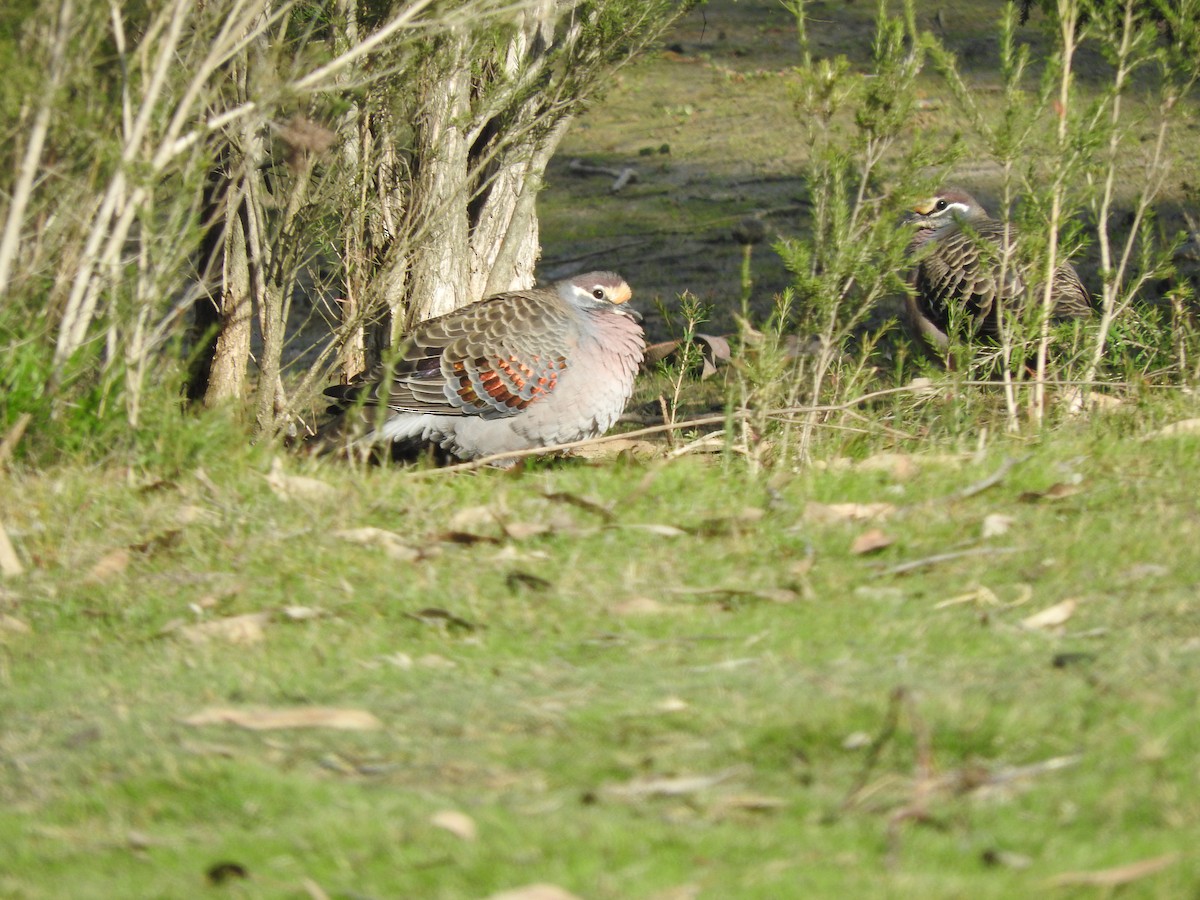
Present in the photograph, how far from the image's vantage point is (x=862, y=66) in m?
15.0

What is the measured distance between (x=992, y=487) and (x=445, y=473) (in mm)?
1949

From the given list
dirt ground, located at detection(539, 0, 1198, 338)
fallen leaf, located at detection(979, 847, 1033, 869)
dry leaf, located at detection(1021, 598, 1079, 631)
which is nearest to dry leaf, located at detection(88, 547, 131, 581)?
dry leaf, located at detection(1021, 598, 1079, 631)

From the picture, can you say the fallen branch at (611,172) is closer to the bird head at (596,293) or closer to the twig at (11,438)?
the bird head at (596,293)

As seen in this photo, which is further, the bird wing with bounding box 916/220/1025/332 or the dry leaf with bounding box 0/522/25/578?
the bird wing with bounding box 916/220/1025/332

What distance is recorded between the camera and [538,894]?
7.82 feet

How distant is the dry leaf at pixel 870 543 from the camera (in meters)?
4.14

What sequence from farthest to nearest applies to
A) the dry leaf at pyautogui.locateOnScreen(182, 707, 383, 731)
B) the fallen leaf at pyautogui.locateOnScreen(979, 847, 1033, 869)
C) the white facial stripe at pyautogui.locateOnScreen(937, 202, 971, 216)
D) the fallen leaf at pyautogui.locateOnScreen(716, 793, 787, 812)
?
the white facial stripe at pyautogui.locateOnScreen(937, 202, 971, 216) < the dry leaf at pyautogui.locateOnScreen(182, 707, 383, 731) < the fallen leaf at pyautogui.locateOnScreen(716, 793, 787, 812) < the fallen leaf at pyautogui.locateOnScreen(979, 847, 1033, 869)

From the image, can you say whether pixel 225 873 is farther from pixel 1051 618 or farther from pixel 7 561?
pixel 1051 618

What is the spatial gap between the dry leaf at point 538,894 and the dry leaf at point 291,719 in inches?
34.2

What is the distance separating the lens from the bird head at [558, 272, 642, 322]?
7.09 m

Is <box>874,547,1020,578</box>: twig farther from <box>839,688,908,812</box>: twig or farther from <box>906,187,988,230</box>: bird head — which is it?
<box>906,187,988,230</box>: bird head

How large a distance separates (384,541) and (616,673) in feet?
3.62

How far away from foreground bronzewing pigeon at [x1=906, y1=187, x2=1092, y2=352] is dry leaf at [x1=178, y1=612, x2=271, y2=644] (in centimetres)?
443

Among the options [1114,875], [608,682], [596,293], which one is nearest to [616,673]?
[608,682]
